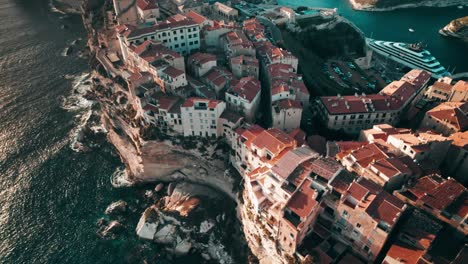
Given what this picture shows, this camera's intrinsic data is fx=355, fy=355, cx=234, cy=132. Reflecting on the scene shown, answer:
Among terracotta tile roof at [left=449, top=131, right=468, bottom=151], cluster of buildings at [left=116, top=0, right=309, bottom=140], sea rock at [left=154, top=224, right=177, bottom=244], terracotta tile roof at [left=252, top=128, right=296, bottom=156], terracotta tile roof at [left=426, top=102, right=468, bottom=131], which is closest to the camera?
terracotta tile roof at [left=252, top=128, right=296, bottom=156]

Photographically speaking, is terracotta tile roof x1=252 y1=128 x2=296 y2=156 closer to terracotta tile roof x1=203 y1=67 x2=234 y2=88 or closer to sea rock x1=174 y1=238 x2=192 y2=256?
terracotta tile roof x1=203 y1=67 x2=234 y2=88

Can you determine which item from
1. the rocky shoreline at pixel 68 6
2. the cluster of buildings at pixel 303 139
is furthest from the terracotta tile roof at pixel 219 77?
the rocky shoreline at pixel 68 6

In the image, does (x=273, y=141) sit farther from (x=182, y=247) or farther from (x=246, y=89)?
(x=182, y=247)

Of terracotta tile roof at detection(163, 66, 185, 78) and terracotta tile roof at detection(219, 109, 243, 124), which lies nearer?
terracotta tile roof at detection(219, 109, 243, 124)

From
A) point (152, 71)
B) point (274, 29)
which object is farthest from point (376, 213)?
point (274, 29)

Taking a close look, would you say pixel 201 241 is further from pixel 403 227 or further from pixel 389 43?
pixel 389 43

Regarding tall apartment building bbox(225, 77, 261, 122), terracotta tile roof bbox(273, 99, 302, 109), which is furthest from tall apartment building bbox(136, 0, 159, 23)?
terracotta tile roof bbox(273, 99, 302, 109)

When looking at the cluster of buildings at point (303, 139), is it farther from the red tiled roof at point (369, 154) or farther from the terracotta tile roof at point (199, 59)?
the terracotta tile roof at point (199, 59)
